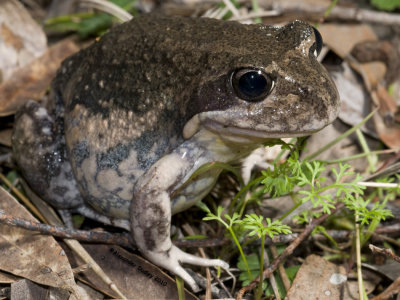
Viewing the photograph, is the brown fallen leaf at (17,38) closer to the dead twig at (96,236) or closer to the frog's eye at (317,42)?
the dead twig at (96,236)

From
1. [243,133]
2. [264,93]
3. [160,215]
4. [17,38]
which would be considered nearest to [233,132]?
[243,133]

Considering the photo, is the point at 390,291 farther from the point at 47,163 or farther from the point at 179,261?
the point at 47,163

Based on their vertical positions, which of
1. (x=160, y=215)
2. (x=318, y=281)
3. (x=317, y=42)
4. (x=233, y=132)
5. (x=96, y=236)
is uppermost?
(x=317, y=42)

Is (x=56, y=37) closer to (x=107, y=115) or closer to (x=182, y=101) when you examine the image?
(x=107, y=115)

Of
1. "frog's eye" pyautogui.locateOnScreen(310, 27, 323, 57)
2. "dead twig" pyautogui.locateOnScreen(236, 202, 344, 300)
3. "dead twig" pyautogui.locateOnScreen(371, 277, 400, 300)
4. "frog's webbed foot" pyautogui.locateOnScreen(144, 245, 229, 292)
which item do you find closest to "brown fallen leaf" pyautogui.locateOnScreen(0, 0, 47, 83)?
"frog's webbed foot" pyautogui.locateOnScreen(144, 245, 229, 292)

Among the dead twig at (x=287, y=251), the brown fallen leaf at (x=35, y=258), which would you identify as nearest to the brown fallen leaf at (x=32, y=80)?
the brown fallen leaf at (x=35, y=258)

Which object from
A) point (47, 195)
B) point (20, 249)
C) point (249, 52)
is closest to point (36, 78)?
point (47, 195)
